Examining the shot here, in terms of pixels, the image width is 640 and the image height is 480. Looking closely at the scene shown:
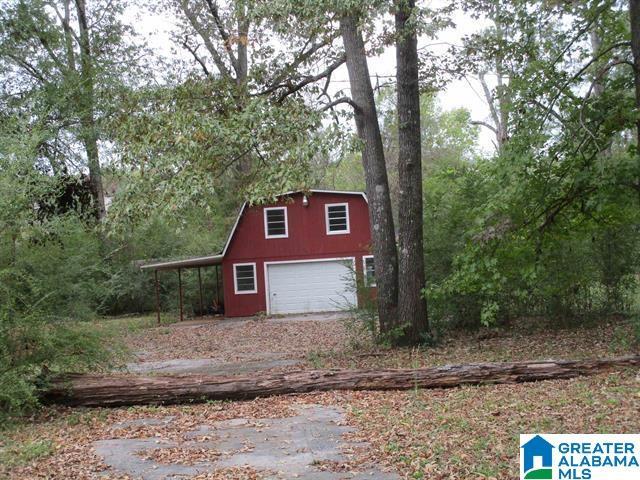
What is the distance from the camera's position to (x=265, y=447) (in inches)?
257

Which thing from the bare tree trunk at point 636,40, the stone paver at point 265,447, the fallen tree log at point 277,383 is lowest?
the stone paver at point 265,447

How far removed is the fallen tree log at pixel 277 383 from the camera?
8680 millimetres

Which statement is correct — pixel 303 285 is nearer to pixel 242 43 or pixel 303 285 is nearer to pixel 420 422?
pixel 242 43

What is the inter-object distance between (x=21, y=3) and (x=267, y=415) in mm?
22342

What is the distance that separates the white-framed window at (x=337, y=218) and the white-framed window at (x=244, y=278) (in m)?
3.48

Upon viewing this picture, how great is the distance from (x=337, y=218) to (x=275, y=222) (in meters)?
2.52

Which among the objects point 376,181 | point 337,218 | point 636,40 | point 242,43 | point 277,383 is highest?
point 242,43

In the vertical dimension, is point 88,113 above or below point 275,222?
above

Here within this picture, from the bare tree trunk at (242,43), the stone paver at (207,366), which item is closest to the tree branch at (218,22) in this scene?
the bare tree trunk at (242,43)

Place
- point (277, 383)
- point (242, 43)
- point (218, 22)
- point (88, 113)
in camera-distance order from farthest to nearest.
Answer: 1. point (88, 113)
2. point (218, 22)
3. point (242, 43)
4. point (277, 383)

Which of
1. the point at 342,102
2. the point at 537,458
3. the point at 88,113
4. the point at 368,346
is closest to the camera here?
the point at 537,458

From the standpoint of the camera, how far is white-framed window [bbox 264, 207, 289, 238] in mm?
26578

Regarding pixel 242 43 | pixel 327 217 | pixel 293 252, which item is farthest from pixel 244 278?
pixel 242 43

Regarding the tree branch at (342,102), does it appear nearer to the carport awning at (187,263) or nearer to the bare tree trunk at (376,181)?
the bare tree trunk at (376,181)
